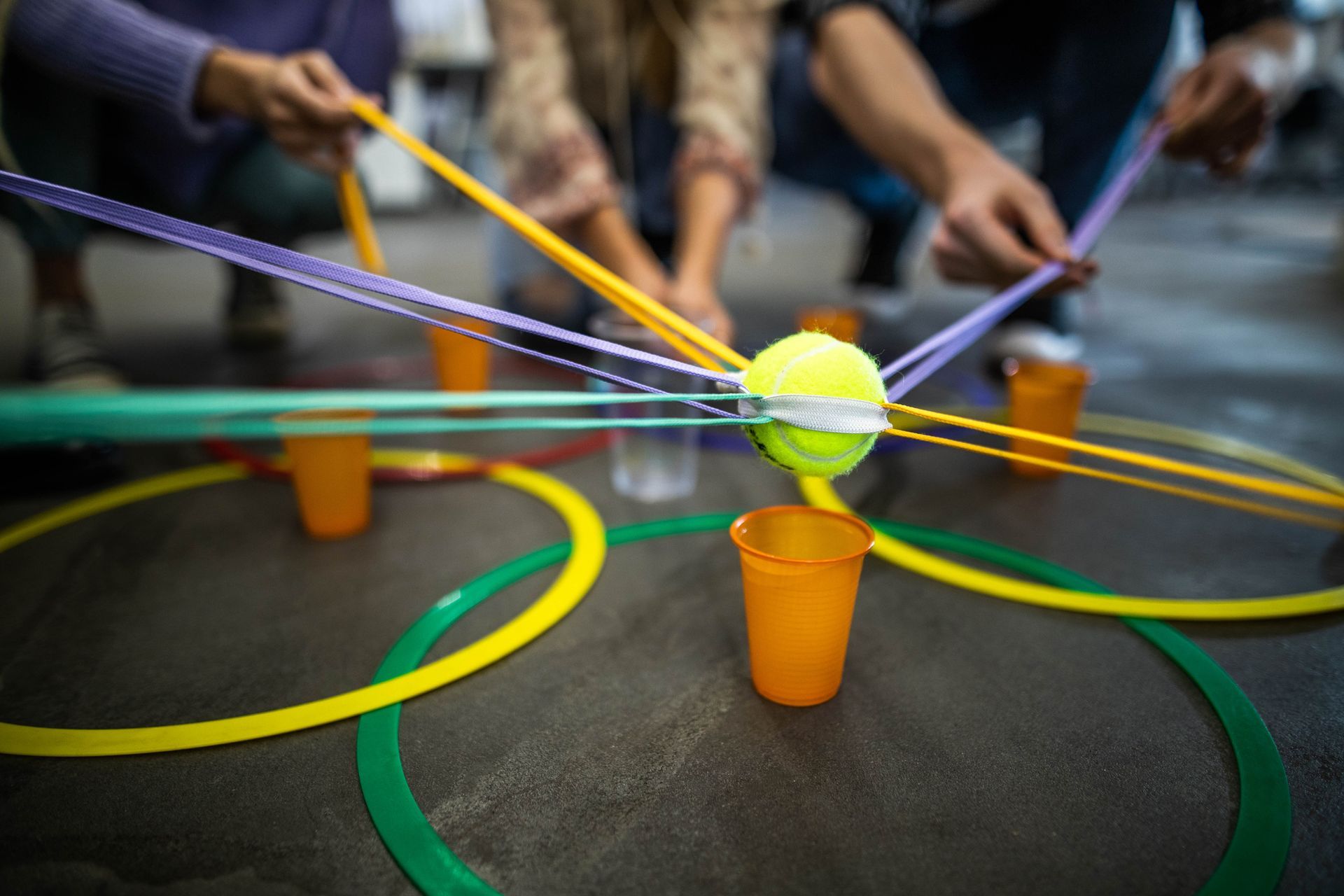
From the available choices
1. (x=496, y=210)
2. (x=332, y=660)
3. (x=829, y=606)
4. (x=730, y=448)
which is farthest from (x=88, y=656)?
(x=730, y=448)

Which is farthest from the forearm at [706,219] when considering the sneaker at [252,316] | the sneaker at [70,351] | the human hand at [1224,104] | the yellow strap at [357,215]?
the sneaker at [252,316]

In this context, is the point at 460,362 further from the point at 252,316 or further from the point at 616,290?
the point at 252,316

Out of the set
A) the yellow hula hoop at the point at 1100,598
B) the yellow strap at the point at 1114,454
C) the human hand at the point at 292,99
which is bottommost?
the yellow hula hoop at the point at 1100,598

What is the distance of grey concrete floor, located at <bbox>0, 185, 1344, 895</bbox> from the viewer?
54cm

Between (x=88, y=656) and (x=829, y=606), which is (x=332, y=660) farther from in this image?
(x=829, y=606)

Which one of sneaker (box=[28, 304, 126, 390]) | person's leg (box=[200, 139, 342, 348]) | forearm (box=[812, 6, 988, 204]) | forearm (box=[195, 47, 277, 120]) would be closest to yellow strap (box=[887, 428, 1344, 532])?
forearm (box=[812, 6, 988, 204])

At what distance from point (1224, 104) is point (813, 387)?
3.49 ft

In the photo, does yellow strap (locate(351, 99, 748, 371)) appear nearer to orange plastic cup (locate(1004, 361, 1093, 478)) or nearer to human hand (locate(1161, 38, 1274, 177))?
orange plastic cup (locate(1004, 361, 1093, 478))

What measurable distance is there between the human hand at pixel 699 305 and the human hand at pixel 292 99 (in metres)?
0.57

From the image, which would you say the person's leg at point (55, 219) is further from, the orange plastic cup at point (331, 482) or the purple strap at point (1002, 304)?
the purple strap at point (1002, 304)

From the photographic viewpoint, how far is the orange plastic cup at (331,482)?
37.9 inches

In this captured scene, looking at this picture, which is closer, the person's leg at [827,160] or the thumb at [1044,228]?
the thumb at [1044,228]

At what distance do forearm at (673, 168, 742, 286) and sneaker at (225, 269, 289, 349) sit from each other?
45.6 inches

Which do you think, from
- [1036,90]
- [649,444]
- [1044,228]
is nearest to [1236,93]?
[1044,228]
